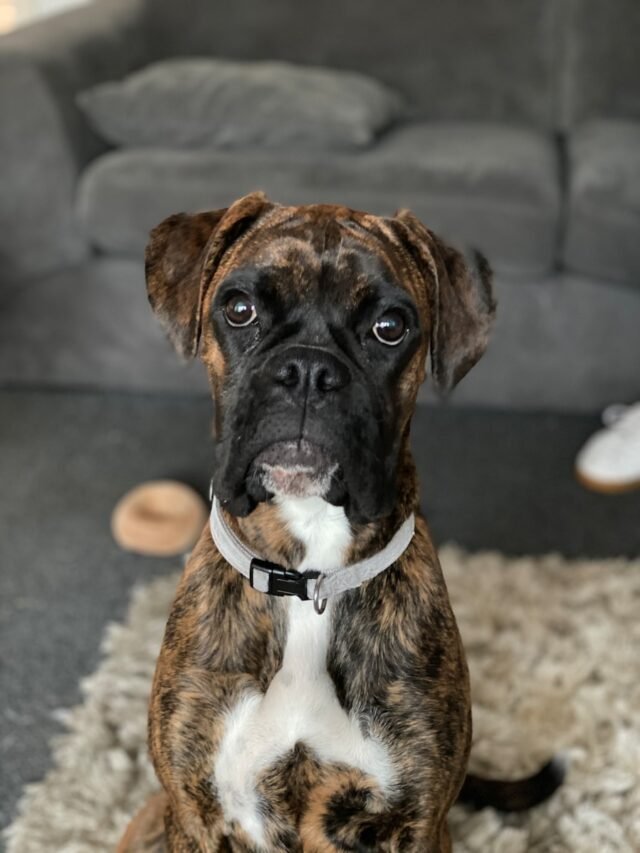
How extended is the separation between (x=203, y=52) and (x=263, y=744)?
3013 millimetres

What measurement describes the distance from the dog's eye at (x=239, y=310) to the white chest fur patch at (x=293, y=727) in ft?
0.80

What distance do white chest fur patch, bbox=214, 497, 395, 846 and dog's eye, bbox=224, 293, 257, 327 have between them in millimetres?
244

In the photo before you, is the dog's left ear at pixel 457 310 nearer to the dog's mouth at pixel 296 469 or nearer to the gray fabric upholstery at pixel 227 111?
the dog's mouth at pixel 296 469

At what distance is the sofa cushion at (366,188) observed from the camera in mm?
2775

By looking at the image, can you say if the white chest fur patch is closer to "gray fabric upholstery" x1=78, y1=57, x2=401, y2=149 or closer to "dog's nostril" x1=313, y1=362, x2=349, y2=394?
"dog's nostril" x1=313, y1=362, x2=349, y2=394

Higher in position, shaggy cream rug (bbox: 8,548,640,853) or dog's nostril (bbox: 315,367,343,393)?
dog's nostril (bbox: 315,367,343,393)

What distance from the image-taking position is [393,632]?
1.33 m

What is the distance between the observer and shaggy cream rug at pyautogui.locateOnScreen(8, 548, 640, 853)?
1669 millimetres

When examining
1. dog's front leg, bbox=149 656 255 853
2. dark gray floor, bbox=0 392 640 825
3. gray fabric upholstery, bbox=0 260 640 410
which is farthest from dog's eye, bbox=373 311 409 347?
gray fabric upholstery, bbox=0 260 640 410

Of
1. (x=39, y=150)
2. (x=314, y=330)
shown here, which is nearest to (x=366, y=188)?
(x=39, y=150)

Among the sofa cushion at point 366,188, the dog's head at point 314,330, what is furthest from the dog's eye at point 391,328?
the sofa cushion at point 366,188

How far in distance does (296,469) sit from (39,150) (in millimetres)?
2066

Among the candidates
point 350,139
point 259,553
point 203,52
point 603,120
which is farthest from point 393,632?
point 203,52

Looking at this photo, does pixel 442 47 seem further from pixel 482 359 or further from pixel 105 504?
pixel 105 504
